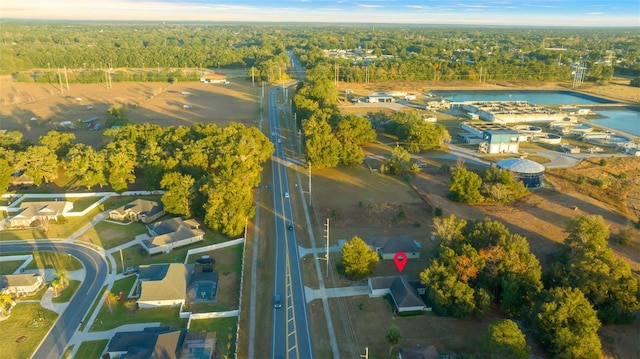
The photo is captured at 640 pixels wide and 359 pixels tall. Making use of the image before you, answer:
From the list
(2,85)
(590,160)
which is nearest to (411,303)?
(590,160)

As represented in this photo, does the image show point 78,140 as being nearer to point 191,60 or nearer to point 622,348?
point 622,348

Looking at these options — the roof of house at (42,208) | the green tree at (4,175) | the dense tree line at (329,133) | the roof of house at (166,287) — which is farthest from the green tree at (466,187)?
→ the green tree at (4,175)

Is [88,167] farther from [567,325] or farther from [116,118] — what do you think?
[567,325]

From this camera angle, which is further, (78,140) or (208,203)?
(78,140)

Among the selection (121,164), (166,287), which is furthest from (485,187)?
(121,164)

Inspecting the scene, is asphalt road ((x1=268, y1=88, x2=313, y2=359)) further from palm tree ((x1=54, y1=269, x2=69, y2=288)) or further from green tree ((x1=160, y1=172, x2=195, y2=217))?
palm tree ((x1=54, y1=269, x2=69, y2=288))
